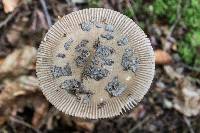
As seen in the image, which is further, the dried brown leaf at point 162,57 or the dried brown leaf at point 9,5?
the dried brown leaf at point 162,57

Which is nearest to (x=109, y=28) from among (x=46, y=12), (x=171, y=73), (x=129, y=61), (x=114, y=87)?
(x=129, y=61)

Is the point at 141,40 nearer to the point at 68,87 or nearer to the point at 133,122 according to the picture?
the point at 68,87

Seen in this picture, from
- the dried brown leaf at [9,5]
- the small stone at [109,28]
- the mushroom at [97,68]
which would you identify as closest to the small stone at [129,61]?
the mushroom at [97,68]

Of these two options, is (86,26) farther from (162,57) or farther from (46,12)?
(162,57)

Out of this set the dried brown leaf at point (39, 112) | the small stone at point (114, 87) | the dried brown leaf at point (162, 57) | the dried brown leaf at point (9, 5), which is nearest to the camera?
the small stone at point (114, 87)

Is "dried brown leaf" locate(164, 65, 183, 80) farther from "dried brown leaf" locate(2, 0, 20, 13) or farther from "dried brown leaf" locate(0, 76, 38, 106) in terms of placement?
"dried brown leaf" locate(2, 0, 20, 13)

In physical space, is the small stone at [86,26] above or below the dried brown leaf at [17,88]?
above

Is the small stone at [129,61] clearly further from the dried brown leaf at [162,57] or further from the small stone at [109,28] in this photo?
the dried brown leaf at [162,57]
